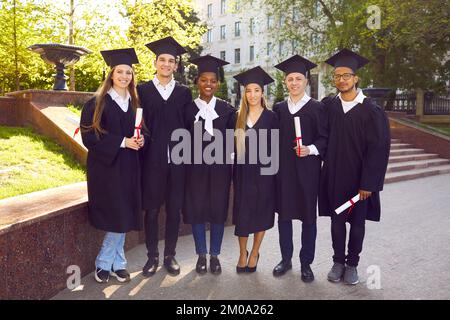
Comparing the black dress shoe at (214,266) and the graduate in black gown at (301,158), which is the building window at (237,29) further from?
the black dress shoe at (214,266)

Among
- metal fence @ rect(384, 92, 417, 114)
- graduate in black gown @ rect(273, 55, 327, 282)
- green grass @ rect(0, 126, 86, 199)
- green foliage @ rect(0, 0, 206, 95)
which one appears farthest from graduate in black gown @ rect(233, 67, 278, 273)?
metal fence @ rect(384, 92, 417, 114)

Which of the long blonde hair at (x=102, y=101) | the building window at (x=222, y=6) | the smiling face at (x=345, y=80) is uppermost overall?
the building window at (x=222, y=6)

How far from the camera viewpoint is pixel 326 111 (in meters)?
4.14

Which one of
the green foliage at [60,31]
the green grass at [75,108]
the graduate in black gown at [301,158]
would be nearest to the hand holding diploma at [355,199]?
the graduate in black gown at [301,158]

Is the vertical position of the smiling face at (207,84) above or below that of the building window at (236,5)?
below

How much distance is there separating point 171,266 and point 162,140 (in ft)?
4.08

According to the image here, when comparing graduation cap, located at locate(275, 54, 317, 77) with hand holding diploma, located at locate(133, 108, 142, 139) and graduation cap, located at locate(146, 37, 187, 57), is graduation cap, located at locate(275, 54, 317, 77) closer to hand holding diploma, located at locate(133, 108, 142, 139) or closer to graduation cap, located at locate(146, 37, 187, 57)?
graduation cap, located at locate(146, 37, 187, 57)

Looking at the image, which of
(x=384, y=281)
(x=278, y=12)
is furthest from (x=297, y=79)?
(x=278, y=12)

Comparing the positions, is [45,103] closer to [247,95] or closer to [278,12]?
[247,95]

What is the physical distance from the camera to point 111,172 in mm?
3875

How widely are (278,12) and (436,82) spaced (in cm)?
810

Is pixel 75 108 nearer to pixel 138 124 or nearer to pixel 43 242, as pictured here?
pixel 138 124

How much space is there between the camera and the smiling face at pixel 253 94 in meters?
4.12

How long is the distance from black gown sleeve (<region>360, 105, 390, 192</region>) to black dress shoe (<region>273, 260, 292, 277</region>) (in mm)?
1085
